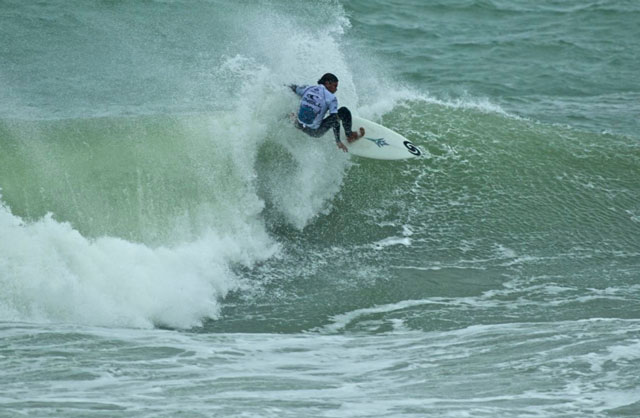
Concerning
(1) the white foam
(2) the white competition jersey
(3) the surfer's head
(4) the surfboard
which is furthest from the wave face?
(3) the surfer's head

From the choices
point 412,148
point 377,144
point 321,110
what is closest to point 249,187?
point 321,110

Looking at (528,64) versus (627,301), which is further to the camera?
(528,64)

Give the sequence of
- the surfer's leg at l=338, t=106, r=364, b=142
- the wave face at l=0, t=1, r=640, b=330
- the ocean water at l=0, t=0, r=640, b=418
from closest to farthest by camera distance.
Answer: the ocean water at l=0, t=0, r=640, b=418 → the wave face at l=0, t=1, r=640, b=330 → the surfer's leg at l=338, t=106, r=364, b=142

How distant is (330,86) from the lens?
1119cm

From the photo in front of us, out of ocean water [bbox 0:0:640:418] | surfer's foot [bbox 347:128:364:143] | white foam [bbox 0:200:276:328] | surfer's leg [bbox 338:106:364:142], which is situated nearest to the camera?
ocean water [bbox 0:0:640:418]

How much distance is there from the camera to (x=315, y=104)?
10992mm

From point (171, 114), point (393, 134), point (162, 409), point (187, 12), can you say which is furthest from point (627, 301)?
point (187, 12)

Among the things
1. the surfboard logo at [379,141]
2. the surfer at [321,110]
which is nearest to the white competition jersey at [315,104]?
the surfer at [321,110]

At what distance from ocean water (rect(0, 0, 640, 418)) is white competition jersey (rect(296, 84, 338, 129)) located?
0.53 metres

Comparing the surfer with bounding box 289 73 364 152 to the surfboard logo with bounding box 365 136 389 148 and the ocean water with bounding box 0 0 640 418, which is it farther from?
the surfboard logo with bounding box 365 136 389 148

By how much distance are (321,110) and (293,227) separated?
1585mm

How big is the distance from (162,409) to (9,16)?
43.0 ft

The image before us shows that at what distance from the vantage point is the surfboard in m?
11.9

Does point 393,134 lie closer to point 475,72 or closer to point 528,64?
point 475,72
